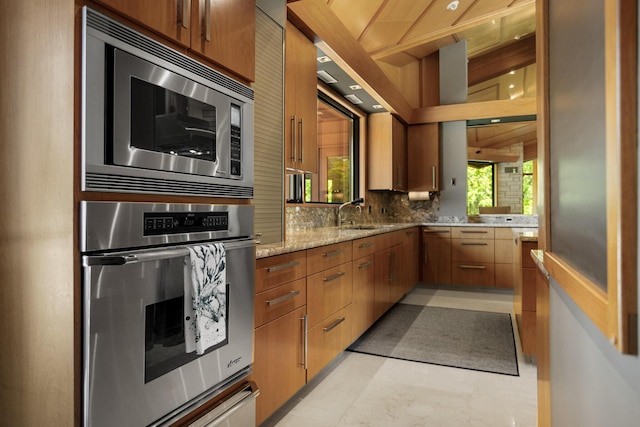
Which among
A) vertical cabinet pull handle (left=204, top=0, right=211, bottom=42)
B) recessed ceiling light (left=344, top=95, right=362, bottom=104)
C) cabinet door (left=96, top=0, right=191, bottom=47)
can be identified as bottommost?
cabinet door (left=96, top=0, right=191, bottom=47)

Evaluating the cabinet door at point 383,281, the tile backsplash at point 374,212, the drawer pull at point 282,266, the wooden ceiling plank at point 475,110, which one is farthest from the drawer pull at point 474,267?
the drawer pull at point 282,266

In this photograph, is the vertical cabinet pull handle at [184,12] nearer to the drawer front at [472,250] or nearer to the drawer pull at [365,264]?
the drawer pull at [365,264]

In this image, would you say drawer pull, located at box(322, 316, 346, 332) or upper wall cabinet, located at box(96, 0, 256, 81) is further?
drawer pull, located at box(322, 316, 346, 332)

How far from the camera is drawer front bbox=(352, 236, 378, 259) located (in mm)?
2986

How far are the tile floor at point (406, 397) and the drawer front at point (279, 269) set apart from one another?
0.73 metres

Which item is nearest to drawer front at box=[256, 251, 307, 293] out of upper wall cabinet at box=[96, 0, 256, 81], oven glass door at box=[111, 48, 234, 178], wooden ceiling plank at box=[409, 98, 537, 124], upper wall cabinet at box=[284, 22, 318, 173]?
oven glass door at box=[111, 48, 234, 178]

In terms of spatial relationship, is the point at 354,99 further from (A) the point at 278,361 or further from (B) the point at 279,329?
(A) the point at 278,361

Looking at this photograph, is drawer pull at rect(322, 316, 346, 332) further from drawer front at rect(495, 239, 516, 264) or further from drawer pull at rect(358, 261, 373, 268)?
drawer front at rect(495, 239, 516, 264)

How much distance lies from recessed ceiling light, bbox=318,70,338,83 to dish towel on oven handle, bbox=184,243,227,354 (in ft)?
7.90

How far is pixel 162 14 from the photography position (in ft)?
4.05

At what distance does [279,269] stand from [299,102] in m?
1.23

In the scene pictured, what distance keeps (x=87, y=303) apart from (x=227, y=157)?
724mm

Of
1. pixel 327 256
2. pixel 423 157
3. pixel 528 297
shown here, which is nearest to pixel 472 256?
pixel 423 157

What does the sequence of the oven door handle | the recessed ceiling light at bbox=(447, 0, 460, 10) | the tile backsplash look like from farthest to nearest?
the recessed ceiling light at bbox=(447, 0, 460, 10)
the tile backsplash
the oven door handle
